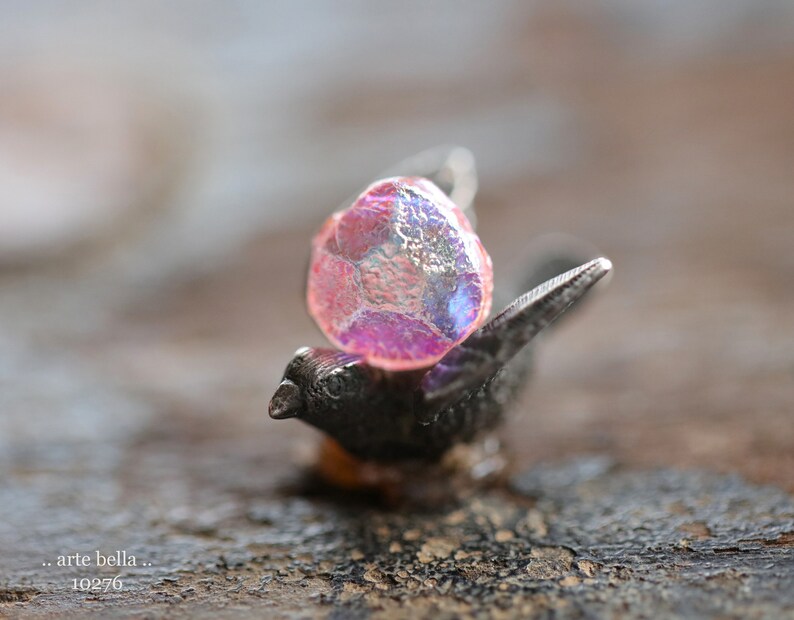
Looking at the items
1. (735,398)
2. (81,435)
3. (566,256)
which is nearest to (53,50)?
(81,435)

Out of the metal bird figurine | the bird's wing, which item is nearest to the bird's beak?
the metal bird figurine

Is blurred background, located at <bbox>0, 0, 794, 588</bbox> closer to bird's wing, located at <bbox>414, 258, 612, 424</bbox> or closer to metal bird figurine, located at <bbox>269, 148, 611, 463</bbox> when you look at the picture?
metal bird figurine, located at <bbox>269, 148, 611, 463</bbox>

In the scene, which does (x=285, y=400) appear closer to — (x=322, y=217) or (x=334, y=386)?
(x=334, y=386)

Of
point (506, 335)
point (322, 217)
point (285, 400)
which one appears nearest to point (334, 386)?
point (285, 400)

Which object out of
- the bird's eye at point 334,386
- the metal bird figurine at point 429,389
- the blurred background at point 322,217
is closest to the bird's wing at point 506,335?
the metal bird figurine at point 429,389

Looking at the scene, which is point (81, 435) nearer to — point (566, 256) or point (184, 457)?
point (184, 457)
